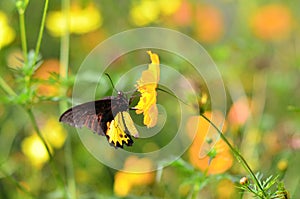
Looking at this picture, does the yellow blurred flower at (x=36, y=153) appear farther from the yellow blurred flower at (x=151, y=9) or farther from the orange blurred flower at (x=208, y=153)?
the yellow blurred flower at (x=151, y=9)

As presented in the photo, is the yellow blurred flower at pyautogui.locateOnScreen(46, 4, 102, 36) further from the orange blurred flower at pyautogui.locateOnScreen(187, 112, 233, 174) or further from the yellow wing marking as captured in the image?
the yellow wing marking

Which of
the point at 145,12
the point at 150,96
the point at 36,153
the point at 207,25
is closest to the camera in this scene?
the point at 150,96

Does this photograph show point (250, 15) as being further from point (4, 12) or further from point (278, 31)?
point (4, 12)

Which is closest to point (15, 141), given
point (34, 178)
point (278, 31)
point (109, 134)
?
point (34, 178)

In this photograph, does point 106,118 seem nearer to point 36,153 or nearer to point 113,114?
point 113,114

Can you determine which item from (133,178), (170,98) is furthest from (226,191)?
(170,98)

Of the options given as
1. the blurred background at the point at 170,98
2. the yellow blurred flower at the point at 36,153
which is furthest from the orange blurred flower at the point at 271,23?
the yellow blurred flower at the point at 36,153

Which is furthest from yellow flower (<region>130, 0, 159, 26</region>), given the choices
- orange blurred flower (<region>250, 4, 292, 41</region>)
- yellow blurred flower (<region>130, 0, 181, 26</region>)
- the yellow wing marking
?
the yellow wing marking
